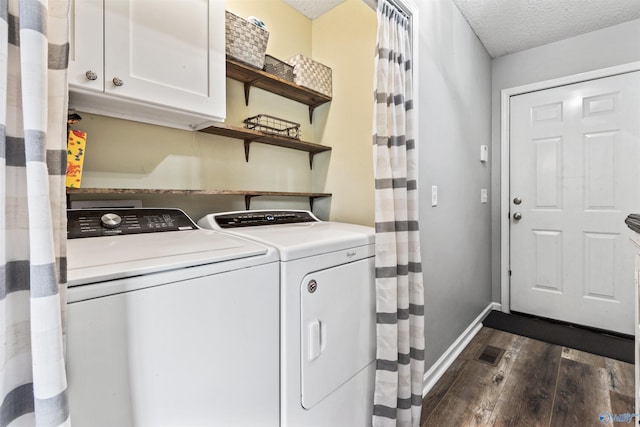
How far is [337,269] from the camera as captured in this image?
1.15 m

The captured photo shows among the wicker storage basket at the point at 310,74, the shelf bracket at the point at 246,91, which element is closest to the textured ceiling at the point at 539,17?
the wicker storage basket at the point at 310,74

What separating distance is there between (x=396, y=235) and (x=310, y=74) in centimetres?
118

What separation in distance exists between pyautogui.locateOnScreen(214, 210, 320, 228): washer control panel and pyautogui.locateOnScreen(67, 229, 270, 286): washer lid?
1.08ft

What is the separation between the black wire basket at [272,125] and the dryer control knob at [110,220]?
855mm

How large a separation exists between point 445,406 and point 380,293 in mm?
901

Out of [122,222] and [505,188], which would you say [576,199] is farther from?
[122,222]

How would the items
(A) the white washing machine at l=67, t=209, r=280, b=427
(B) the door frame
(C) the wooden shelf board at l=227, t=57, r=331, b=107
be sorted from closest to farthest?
(A) the white washing machine at l=67, t=209, r=280, b=427 → (C) the wooden shelf board at l=227, t=57, r=331, b=107 → (B) the door frame

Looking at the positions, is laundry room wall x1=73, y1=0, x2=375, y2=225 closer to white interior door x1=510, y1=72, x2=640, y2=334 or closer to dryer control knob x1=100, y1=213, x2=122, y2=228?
dryer control knob x1=100, y1=213, x2=122, y2=228

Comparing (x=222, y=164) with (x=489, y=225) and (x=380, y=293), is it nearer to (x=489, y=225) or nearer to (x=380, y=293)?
(x=380, y=293)

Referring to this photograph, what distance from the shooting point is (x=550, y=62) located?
2611mm

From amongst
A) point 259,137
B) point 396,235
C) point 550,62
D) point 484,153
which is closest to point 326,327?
point 396,235

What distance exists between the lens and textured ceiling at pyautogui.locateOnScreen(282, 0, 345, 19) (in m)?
1.98

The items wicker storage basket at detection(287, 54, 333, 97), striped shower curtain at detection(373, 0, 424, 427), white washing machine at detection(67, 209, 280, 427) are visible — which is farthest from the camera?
wicker storage basket at detection(287, 54, 333, 97)


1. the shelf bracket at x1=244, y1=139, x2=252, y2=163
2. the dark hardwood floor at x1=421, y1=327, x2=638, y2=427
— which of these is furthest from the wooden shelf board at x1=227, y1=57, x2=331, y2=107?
the dark hardwood floor at x1=421, y1=327, x2=638, y2=427
